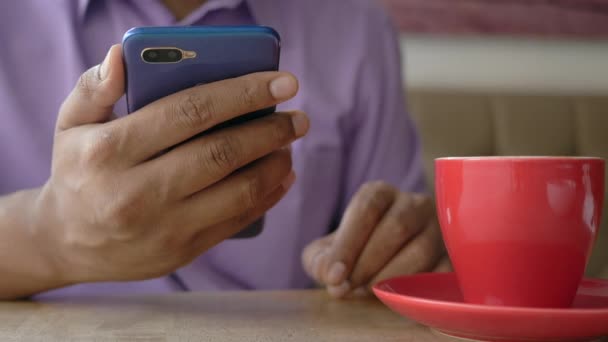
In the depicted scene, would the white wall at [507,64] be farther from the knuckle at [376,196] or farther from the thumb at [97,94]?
the thumb at [97,94]

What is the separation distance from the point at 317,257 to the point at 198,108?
0.71 feet

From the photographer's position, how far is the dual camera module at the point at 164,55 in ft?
1.52

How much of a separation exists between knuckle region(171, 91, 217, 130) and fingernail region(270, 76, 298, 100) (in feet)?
0.14

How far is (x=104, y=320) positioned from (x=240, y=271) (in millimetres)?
472

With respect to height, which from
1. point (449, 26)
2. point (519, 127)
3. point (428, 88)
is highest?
point (449, 26)

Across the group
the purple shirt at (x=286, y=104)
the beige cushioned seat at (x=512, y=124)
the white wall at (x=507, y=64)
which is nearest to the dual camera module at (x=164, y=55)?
the purple shirt at (x=286, y=104)

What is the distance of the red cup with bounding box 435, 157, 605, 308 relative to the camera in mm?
391

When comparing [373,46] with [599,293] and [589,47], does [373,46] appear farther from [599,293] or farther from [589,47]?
[589,47]

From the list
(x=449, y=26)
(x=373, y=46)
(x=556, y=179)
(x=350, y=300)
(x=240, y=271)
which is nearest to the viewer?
(x=556, y=179)

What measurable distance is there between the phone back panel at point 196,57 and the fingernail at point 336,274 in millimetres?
198

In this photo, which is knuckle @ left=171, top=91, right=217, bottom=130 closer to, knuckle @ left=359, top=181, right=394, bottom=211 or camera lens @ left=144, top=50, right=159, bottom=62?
camera lens @ left=144, top=50, right=159, bottom=62

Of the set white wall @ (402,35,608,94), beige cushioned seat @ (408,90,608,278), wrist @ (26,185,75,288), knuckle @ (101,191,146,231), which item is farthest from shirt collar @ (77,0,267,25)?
white wall @ (402,35,608,94)

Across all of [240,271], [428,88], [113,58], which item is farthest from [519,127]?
[113,58]

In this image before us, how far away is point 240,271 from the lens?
3.10 ft
